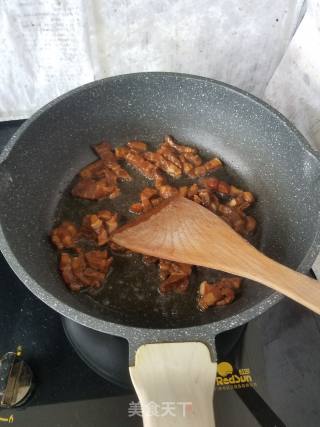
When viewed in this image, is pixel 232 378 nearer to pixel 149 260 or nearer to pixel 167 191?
pixel 149 260

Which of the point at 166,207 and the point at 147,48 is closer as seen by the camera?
the point at 166,207

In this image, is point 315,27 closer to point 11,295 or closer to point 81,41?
point 81,41

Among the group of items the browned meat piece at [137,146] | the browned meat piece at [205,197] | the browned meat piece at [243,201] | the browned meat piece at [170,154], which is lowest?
the browned meat piece at [243,201]

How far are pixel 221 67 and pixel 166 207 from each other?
58cm

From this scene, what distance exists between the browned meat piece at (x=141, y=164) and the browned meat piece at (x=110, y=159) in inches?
1.7

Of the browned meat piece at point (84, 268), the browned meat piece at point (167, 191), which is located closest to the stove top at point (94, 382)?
the browned meat piece at point (84, 268)

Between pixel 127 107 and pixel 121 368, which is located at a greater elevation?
pixel 127 107

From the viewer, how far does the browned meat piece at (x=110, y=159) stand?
1283 millimetres

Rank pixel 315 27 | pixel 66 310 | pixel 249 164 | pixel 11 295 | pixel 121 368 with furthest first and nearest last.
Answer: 1. pixel 249 164
2. pixel 315 27
3. pixel 11 295
4. pixel 121 368
5. pixel 66 310

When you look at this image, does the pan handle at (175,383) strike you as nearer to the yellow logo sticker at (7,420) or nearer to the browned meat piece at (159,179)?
the yellow logo sticker at (7,420)

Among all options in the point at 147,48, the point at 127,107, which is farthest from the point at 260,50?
the point at 127,107

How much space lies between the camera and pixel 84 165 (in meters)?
1.33

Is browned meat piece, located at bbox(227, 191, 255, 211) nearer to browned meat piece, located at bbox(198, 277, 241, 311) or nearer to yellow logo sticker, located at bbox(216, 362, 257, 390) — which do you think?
browned meat piece, located at bbox(198, 277, 241, 311)

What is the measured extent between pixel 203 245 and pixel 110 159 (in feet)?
1.66
